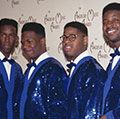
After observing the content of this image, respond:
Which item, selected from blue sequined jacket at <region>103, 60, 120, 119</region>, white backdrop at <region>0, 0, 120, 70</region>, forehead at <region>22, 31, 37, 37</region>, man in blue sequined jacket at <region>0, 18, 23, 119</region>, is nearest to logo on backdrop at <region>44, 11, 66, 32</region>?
white backdrop at <region>0, 0, 120, 70</region>

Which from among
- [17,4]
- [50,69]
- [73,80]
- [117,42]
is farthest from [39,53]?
[17,4]

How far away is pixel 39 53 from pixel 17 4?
3.18ft

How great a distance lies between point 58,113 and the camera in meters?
2.13

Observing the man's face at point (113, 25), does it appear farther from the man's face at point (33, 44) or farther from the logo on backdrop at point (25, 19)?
the logo on backdrop at point (25, 19)

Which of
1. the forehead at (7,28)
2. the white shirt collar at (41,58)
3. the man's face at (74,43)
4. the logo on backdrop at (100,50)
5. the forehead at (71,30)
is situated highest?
the forehead at (7,28)

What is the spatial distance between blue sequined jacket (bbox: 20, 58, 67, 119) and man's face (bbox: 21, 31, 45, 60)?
0.13 metres

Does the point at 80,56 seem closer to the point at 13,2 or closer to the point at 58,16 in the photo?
the point at 58,16

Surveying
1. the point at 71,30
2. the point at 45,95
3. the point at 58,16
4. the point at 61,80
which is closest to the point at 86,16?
the point at 58,16

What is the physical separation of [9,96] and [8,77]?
127 millimetres

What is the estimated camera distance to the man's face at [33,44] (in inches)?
90.8

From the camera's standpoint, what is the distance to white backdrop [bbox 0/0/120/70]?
268cm

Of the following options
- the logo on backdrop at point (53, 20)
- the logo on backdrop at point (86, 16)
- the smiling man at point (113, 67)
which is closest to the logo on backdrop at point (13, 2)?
the logo on backdrop at point (53, 20)

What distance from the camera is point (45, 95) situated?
2.15 meters

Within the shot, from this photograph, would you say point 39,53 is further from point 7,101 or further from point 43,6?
point 43,6
